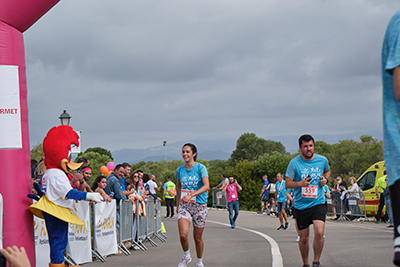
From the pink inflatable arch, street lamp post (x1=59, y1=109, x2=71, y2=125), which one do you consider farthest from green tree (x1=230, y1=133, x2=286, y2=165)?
the pink inflatable arch

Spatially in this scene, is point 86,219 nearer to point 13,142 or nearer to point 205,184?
point 205,184

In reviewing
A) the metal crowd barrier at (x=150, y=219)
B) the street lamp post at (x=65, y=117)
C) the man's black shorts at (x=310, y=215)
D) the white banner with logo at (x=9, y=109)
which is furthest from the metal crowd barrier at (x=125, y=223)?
the street lamp post at (x=65, y=117)

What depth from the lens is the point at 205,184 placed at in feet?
29.7

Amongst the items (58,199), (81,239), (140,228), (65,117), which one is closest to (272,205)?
(65,117)

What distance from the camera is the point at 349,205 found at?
79.2 ft

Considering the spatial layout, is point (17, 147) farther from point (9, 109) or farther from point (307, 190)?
point (307, 190)

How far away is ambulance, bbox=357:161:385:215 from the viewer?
2347 cm

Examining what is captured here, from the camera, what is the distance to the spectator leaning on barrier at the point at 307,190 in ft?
26.5

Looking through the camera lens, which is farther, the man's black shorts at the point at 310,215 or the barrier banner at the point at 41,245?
the barrier banner at the point at 41,245

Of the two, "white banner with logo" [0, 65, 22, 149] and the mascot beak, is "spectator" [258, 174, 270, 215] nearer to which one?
the mascot beak

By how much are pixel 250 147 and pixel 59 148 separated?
109584 mm

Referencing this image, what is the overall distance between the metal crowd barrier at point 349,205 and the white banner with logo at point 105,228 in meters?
14.4

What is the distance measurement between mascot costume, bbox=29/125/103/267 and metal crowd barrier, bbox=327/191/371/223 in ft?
59.8

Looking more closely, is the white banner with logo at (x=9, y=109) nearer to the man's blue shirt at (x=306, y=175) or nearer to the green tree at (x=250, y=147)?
the man's blue shirt at (x=306, y=175)
